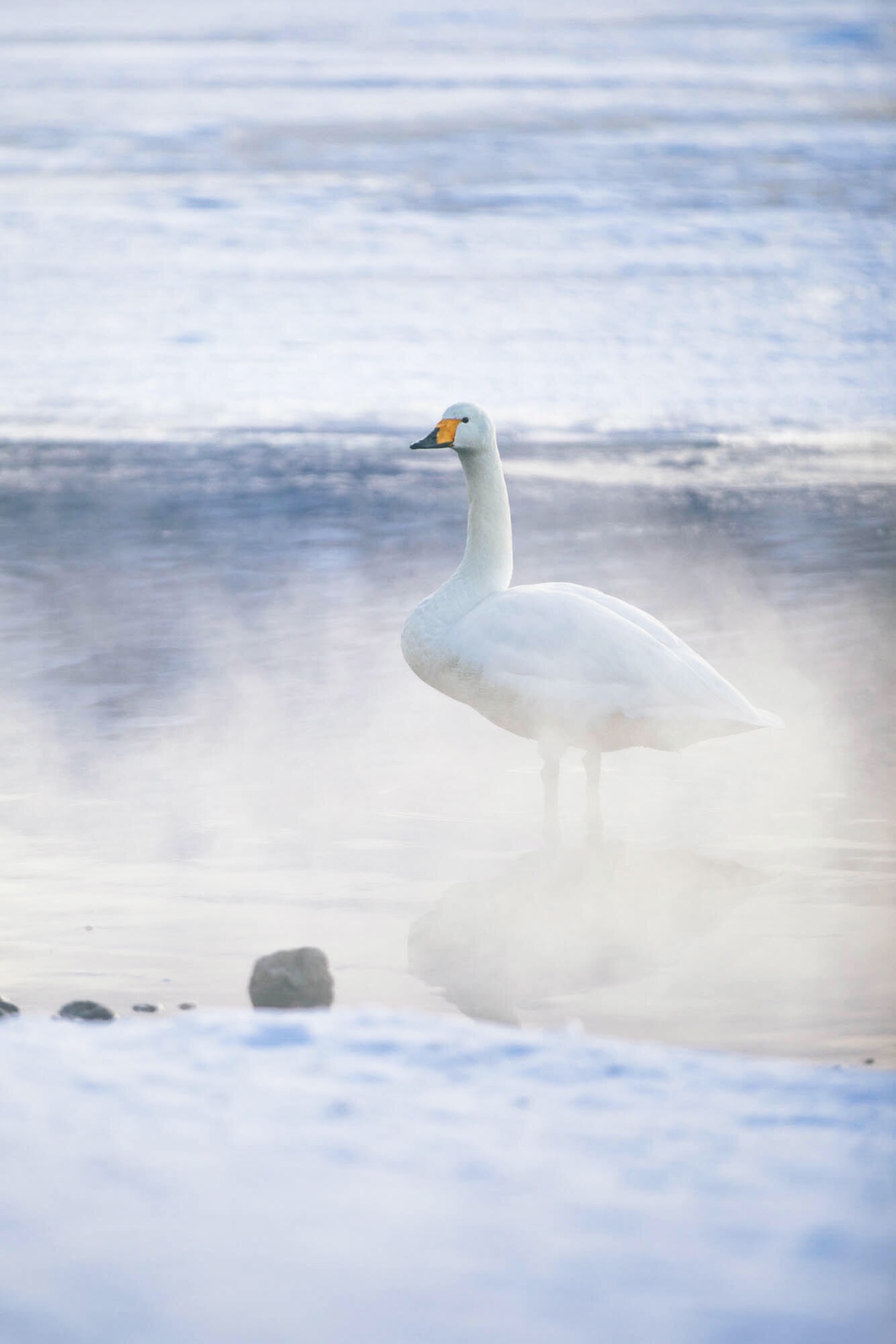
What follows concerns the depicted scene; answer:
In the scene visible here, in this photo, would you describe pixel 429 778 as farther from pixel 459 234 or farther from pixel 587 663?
pixel 459 234

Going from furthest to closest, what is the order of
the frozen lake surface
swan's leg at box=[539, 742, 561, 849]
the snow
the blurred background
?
swan's leg at box=[539, 742, 561, 849] < the blurred background < the frozen lake surface < the snow

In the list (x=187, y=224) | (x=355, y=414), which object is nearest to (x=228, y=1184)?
(x=355, y=414)

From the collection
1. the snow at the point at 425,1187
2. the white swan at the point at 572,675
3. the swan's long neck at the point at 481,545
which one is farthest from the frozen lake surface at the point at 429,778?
the swan's long neck at the point at 481,545

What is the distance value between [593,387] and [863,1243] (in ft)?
32.9

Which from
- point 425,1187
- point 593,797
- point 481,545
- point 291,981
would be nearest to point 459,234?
point 481,545

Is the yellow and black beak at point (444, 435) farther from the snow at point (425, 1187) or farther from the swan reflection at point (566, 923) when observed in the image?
the snow at point (425, 1187)

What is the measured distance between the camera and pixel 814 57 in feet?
78.3

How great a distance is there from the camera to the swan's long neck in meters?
5.97

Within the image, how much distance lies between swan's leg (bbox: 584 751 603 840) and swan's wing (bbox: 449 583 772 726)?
0.19 meters

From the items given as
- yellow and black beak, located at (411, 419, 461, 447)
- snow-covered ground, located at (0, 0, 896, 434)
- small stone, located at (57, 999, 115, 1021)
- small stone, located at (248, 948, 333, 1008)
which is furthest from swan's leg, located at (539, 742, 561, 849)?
snow-covered ground, located at (0, 0, 896, 434)

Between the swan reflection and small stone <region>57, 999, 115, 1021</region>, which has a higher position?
the swan reflection

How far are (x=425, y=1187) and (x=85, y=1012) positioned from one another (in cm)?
105

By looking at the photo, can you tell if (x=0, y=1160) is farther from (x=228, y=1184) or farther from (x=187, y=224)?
(x=187, y=224)

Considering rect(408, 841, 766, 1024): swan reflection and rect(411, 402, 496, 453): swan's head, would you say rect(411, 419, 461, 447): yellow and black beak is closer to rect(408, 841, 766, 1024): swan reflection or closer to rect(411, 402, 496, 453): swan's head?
rect(411, 402, 496, 453): swan's head
